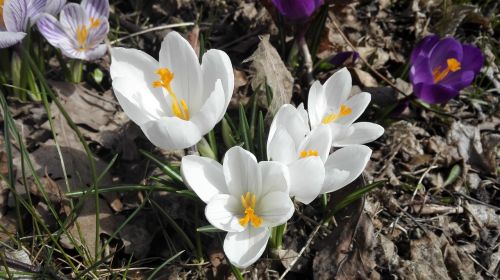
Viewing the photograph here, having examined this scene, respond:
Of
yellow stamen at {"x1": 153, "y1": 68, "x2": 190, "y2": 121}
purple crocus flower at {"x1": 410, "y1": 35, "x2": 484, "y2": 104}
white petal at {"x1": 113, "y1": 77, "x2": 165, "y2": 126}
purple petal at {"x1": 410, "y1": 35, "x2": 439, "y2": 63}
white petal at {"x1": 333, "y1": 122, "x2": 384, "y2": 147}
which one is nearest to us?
white petal at {"x1": 113, "y1": 77, "x2": 165, "y2": 126}

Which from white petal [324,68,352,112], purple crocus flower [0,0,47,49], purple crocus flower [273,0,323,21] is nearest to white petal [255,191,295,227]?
white petal [324,68,352,112]

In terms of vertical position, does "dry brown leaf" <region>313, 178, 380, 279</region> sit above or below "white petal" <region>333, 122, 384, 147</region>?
below

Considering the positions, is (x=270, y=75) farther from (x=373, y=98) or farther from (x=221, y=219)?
(x=221, y=219)

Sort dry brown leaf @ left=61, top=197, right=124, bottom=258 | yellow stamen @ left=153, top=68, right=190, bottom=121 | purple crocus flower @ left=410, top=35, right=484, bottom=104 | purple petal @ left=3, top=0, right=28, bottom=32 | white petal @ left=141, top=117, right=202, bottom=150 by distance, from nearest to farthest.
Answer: white petal @ left=141, top=117, right=202, bottom=150 → yellow stamen @ left=153, top=68, right=190, bottom=121 → dry brown leaf @ left=61, top=197, right=124, bottom=258 → purple petal @ left=3, top=0, right=28, bottom=32 → purple crocus flower @ left=410, top=35, right=484, bottom=104

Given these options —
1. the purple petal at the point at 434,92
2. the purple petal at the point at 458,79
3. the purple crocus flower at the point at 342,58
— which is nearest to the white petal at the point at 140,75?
the purple crocus flower at the point at 342,58

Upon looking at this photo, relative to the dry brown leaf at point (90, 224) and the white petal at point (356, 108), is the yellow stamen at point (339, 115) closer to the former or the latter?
the white petal at point (356, 108)

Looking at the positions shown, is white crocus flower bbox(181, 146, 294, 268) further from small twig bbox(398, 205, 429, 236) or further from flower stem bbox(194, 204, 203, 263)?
small twig bbox(398, 205, 429, 236)

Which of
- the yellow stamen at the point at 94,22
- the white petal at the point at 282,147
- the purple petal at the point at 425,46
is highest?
the yellow stamen at the point at 94,22

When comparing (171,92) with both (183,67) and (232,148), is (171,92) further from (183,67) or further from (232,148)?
(232,148)
